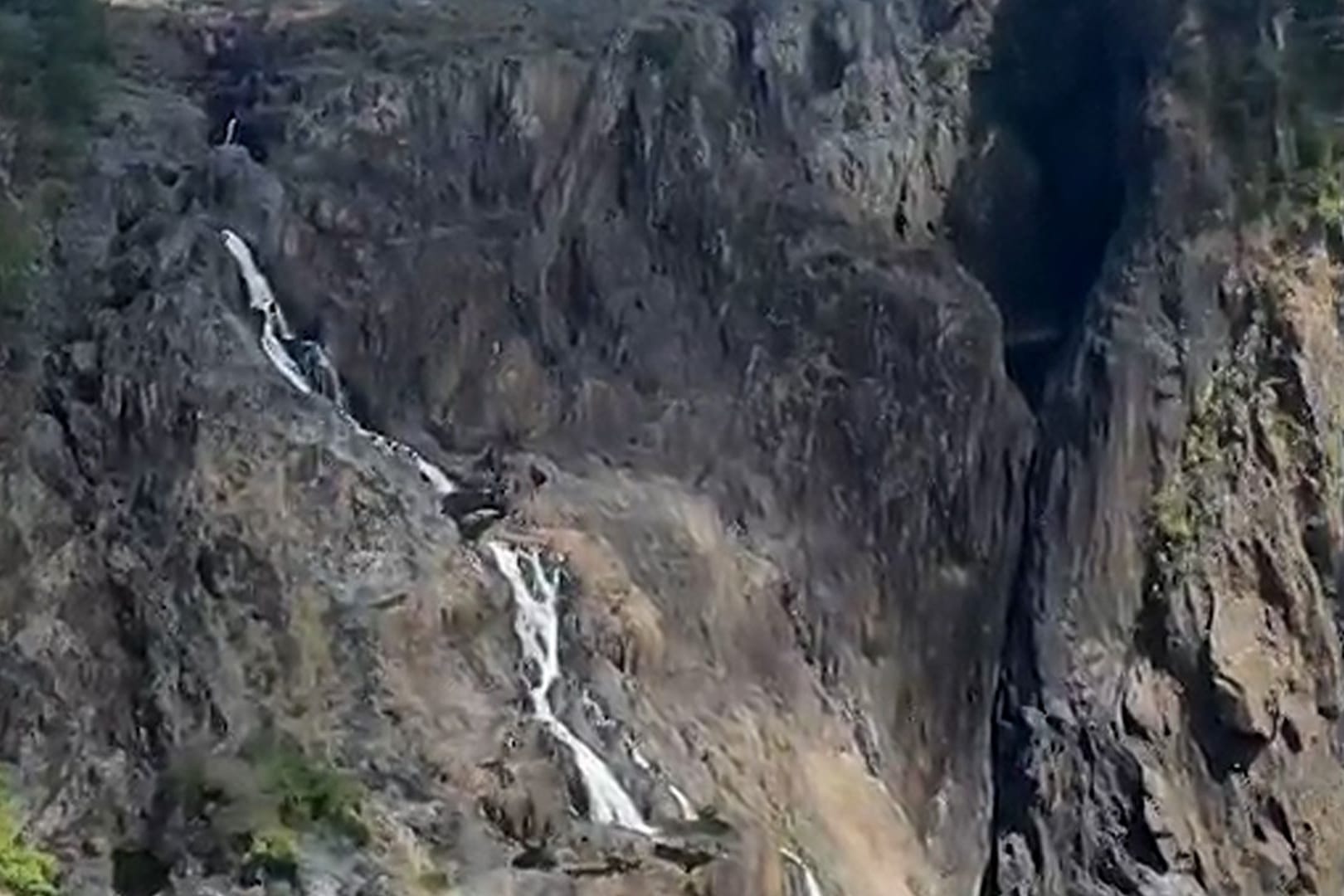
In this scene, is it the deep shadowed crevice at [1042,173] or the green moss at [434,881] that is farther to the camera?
the deep shadowed crevice at [1042,173]

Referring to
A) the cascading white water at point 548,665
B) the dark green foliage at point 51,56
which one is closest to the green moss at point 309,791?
the cascading white water at point 548,665

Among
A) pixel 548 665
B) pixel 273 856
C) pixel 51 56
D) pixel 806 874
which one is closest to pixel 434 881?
pixel 273 856

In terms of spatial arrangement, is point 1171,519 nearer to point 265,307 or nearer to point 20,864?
point 265,307

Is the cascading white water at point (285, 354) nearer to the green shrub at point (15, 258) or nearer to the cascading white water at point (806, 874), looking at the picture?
the green shrub at point (15, 258)

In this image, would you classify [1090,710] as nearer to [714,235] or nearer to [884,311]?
[884,311]

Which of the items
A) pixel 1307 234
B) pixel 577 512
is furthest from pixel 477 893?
pixel 1307 234

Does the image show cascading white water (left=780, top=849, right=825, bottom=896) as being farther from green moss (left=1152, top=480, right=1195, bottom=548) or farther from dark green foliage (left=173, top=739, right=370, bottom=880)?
green moss (left=1152, top=480, right=1195, bottom=548)
